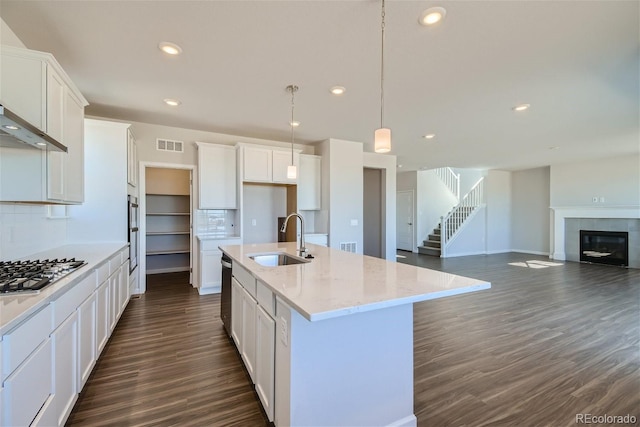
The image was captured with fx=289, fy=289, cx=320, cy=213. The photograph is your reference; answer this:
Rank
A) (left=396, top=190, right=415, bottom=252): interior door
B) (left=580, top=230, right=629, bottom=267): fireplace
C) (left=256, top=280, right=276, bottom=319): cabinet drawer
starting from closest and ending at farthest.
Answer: (left=256, top=280, right=276, bottom=319): cabinet drawer < (left=580, top=230, right=629, bottom=267): fireplace < (left=396, top=190, right=415, bottom=252): interior door

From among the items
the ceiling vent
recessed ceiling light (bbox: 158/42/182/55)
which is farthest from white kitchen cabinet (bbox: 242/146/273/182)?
recessed ceiling light (bbox: 158/42/182/55)

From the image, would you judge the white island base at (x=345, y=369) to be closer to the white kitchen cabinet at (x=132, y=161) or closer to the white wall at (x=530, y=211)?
the white kitchen cabinet at (x=132, y=161)

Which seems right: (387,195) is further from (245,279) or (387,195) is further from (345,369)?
(345,369)

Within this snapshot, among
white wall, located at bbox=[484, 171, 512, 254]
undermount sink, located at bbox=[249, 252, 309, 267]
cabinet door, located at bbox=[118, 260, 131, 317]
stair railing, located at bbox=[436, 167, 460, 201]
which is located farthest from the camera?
stair railing, located at bbox=[436, 167, 460, 201]

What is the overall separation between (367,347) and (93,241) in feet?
11.8

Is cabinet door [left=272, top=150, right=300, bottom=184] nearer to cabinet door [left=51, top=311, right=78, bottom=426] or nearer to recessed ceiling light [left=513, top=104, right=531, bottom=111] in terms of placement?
recessed ceiling light [left=513, top=104, right=531, bottom=111]

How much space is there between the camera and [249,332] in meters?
2.16

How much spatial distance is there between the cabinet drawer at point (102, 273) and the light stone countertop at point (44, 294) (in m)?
0.04

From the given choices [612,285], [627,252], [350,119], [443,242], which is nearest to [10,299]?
[350,119]

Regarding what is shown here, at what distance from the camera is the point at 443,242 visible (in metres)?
8.46

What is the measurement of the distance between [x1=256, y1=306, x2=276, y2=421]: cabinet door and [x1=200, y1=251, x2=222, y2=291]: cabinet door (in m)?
2.84

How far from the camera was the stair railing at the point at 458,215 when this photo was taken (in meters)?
8.47

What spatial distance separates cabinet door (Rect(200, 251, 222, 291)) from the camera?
14.6 ft

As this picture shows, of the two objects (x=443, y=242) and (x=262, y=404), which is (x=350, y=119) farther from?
(x=443, y=242)
